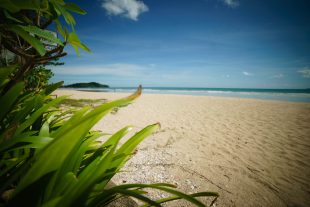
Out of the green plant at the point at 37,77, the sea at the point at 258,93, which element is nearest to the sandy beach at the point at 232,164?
the green plant at the point at 37,77

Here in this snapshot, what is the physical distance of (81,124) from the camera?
1.20 feet

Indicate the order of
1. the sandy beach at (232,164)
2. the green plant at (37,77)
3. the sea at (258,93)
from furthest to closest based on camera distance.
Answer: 1. the sea at (258,93)
2. the sandy beach at (232,164)
3. the green plant at (37,77)

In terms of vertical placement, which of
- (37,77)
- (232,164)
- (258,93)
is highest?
(37,77)

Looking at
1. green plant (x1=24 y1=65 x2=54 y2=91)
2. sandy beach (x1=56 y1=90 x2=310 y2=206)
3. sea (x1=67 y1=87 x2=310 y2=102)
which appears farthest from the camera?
sea (x1=67 y1=87 x2=310 y2=102)

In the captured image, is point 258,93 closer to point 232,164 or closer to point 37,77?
point 232,164

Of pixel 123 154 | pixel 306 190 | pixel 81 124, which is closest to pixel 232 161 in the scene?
pixel 306 190

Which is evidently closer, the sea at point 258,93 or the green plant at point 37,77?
the green plant at point 37,77

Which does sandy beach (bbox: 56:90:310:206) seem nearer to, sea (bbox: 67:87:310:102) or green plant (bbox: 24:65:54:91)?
green plant (bbox: 24:65:54:91)

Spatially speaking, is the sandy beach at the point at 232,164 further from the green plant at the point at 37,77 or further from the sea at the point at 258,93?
the sea at the point at 258,93

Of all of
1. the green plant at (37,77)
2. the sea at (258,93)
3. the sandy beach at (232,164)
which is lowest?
the sandy beach at (232,164)

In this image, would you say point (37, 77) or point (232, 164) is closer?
point (37, 77)

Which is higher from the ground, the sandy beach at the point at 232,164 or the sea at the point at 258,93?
the sea at the point at 258,93

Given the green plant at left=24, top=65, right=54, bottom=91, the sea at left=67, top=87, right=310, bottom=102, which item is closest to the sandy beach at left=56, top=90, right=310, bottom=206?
the green plant at left=24, top=65, right=54, bottom=91

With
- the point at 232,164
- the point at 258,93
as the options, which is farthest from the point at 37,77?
the point at 258,93
